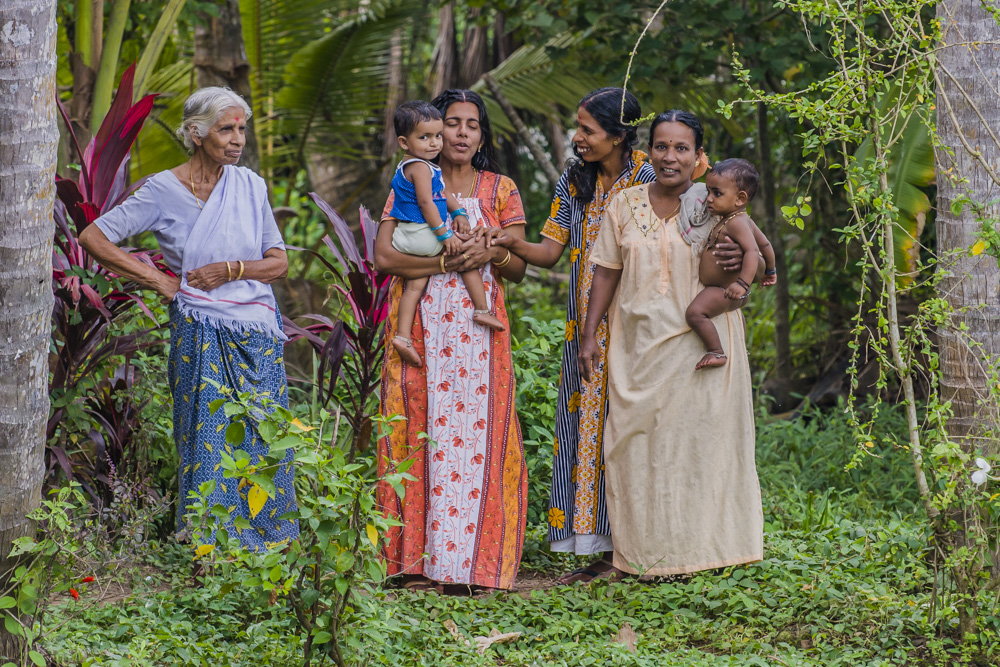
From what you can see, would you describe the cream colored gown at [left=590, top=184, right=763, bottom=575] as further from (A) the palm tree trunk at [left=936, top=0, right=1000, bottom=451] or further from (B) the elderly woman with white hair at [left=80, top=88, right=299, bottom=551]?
(B) the elderly woman with white hair at [left=80, top=88, right=299, bottom=551]

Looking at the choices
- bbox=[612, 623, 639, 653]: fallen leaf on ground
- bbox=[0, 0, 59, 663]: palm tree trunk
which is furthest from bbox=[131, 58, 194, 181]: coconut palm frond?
bbox=[612, 623, 639, 653]: fallen leaf on ground

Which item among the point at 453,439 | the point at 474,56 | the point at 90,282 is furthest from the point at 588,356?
the point at 474,56

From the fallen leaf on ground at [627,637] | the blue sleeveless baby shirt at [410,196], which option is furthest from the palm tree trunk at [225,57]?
the fallen leaf on ground at [627,637]

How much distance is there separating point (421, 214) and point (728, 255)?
3.80 feet

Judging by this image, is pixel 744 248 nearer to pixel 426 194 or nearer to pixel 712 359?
pixel 712 359

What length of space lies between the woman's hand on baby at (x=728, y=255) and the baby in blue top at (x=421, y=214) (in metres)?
0.88

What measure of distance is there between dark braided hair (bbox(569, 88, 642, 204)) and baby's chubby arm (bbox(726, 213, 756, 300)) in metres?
0.59

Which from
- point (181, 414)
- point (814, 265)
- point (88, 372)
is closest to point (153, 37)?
point (88, 372)

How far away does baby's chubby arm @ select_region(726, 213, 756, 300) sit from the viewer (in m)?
3.60

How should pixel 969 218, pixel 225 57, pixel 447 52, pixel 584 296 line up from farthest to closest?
1. pixel 447 52
2. pixel 225 57
3. pixel 584 296
4. pixel 969 218

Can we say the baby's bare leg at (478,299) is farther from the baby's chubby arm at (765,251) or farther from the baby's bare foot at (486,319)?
the baby's chubby arm at (765,251)

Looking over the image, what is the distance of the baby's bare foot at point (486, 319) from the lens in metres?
3.87

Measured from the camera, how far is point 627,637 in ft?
11.3

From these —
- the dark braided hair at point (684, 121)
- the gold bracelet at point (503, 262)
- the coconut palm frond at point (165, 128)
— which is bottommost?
the gold bracelet at point (503, 262)
